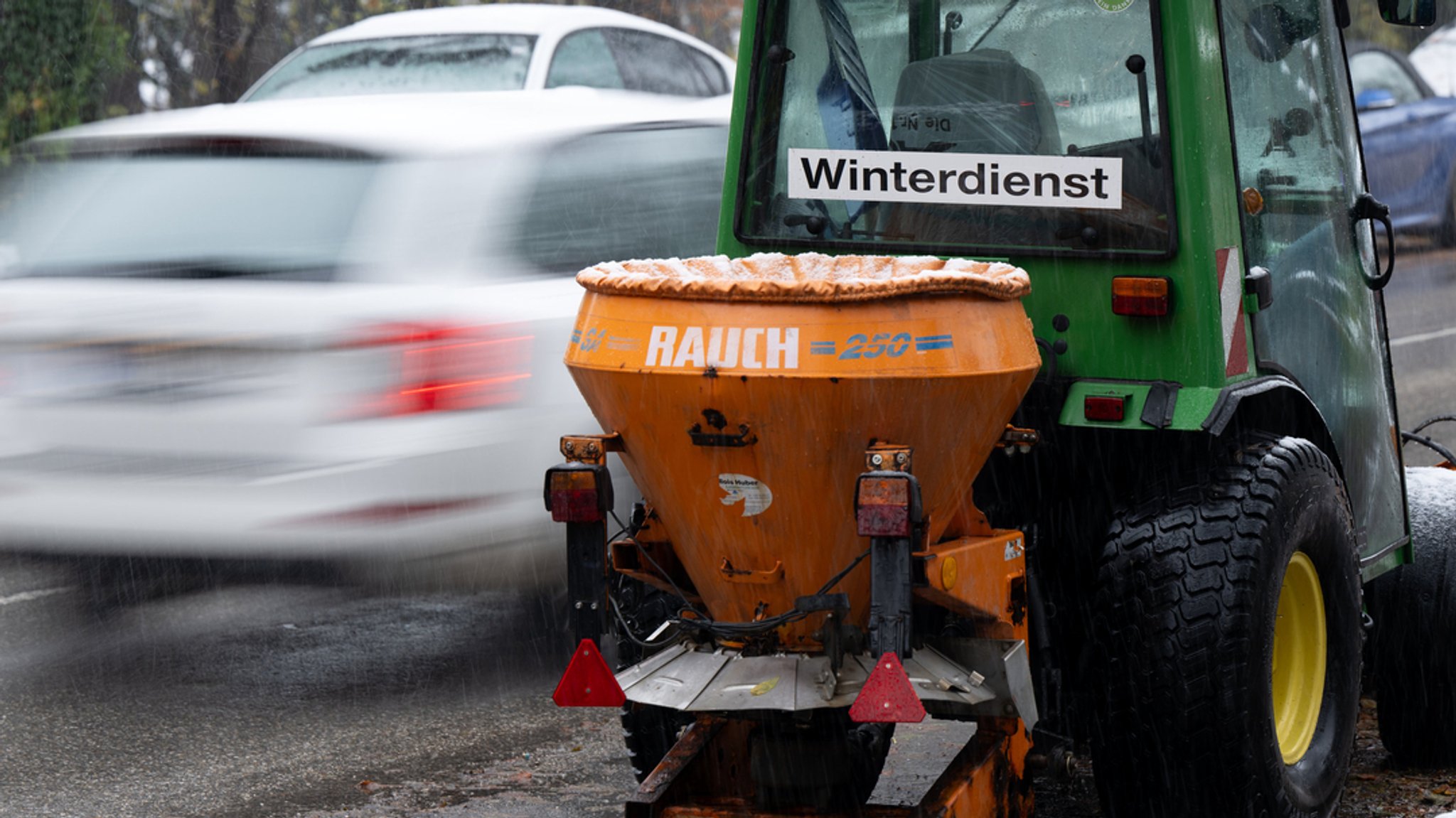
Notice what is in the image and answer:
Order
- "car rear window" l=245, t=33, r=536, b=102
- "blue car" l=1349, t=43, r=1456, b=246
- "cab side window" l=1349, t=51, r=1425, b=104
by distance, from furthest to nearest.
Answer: "cab side window" l=1349, t=51, r=1425, b=104
"blue car" l=1349, t=43, r=1456, b=246
"car rear window" l=245, t=33, r=536, b=102

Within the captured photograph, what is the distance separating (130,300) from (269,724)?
1.33 meters

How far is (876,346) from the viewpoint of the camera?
341 cm

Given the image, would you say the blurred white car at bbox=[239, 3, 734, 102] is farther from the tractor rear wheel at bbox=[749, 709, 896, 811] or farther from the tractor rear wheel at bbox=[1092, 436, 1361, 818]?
the tractor rear wheel at bbox=[749, 709, 896, 811]

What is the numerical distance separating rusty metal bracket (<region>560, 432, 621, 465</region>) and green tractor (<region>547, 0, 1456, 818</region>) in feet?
0.05

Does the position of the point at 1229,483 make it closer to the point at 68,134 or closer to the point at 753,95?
the point at 753,95

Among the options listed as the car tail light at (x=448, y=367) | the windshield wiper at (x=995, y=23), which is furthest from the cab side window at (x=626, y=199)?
the windshield wiper at (x=995, y=23)

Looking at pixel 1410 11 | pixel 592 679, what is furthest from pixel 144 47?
pixel 592 679

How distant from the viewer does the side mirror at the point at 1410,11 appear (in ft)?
14.7

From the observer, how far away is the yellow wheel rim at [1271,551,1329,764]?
14.2 ft

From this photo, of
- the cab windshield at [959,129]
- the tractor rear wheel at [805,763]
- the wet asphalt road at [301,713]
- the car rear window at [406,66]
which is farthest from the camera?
the car rear window at [406,66]

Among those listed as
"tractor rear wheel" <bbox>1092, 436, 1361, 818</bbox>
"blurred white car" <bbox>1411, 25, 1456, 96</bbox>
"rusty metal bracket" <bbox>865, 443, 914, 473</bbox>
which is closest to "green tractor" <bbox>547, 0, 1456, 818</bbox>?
"tractor rear wheel" <bbox>1092, 436, 1361, 818</bbox>

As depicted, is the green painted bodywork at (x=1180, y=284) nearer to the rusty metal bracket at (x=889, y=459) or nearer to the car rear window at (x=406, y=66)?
the rusty metal bracket at (x=889, y=459)

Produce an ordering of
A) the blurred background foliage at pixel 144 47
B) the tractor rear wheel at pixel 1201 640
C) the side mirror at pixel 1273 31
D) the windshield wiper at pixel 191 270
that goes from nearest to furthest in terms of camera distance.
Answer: the tractor rear wheel at pixel 1201 640, the side mirror at pixel 1273 31, the windshield wiper at pixel 191 270, the blurred background foliage at pixel 144 47

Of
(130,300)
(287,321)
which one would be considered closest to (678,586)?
(287,321)
